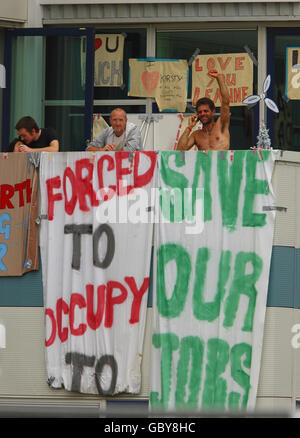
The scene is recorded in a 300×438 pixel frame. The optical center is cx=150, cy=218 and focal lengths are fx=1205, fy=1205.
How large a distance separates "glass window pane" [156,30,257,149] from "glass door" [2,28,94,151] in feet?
3.74

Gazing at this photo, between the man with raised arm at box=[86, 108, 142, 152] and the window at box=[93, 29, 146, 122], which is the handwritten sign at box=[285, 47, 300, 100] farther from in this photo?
the man with raised arm at box=[86, 108, 142, 152]

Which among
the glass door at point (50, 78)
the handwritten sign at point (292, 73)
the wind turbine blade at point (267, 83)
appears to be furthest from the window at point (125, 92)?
the handwritten sign at point (292, 73)

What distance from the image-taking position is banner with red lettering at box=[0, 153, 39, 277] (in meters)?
12.1

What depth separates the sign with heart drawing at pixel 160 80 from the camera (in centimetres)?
1608

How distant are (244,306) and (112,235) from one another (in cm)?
149

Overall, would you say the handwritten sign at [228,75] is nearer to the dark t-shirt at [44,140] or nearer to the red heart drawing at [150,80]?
the red heart drawing at [150,80]

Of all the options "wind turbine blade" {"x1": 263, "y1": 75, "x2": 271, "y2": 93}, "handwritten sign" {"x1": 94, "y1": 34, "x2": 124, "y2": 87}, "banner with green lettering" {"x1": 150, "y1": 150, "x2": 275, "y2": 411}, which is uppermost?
"handwritten sign" {"x1": 94, "y1": 34, "x2": 124, "y2": 87}

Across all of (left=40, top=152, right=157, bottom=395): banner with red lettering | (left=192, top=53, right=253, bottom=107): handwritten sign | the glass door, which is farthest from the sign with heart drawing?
(left=40, top=152, right=157, bottom=395): banner with red lettering

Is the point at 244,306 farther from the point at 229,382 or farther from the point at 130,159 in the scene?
the point at 130,159

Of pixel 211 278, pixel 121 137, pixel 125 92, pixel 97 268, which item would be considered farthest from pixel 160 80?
pixel 211 278

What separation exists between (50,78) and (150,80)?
1.39 metres

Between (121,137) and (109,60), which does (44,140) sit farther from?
(109,60)

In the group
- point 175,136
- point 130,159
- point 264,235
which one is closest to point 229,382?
point 264,235

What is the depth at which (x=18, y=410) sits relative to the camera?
11.8m
